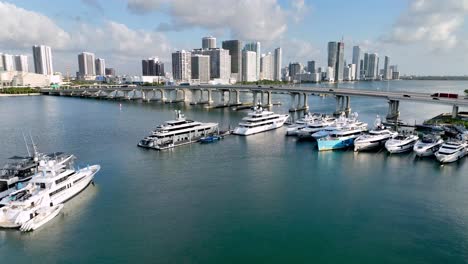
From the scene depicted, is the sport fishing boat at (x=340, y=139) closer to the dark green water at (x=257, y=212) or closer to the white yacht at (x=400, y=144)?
the dark green water at (x=257, y=212)

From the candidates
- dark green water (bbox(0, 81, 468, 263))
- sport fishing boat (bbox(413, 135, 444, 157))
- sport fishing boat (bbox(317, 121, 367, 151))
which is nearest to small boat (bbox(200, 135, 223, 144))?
dark green water (bbox(0, 81, 468, 263))

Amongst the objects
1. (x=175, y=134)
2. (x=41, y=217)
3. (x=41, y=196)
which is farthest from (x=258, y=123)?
(x=41, y=217)

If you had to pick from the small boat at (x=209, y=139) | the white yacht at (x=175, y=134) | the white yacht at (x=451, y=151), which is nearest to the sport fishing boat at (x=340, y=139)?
the white yacht at (x=451, y=151)

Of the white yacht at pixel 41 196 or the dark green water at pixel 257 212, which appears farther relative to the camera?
the white yacht at pixel 41 196

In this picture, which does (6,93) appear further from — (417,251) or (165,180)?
(417,251)

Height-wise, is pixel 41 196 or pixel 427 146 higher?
pixel 427 146

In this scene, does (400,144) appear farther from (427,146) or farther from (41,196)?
(41,196)
